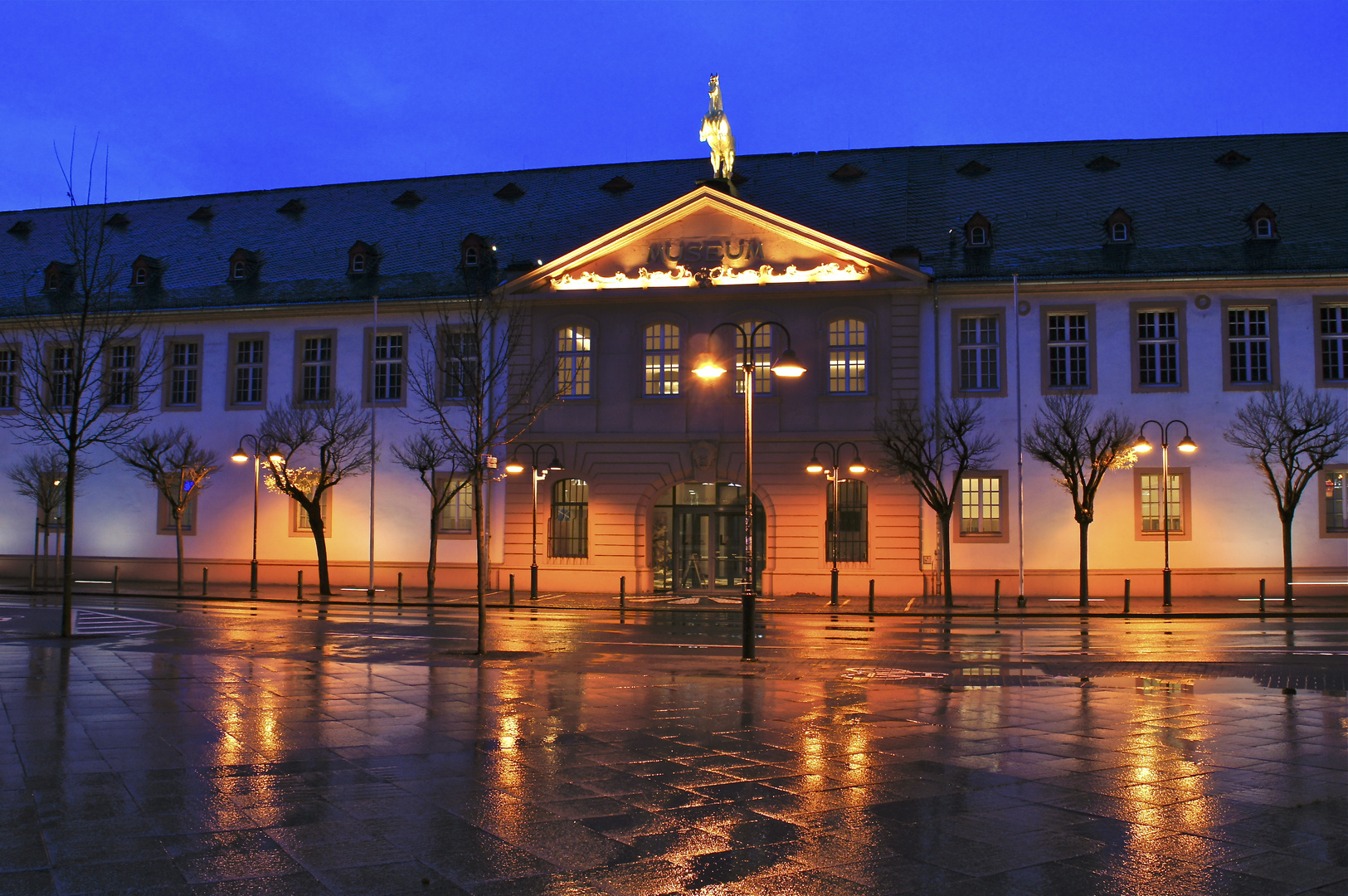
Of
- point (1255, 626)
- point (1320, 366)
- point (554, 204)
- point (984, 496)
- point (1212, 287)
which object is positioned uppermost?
point (554, 204)

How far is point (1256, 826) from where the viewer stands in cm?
736

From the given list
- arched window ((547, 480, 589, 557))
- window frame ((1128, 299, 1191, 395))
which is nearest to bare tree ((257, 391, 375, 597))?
arched window ((547, 480, 589, 557))

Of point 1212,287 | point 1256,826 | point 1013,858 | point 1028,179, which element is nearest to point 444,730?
point 1013,858

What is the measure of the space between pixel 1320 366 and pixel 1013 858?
3251cm

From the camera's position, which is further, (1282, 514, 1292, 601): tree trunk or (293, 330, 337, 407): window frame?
(293, 330, 337, 407): window frame

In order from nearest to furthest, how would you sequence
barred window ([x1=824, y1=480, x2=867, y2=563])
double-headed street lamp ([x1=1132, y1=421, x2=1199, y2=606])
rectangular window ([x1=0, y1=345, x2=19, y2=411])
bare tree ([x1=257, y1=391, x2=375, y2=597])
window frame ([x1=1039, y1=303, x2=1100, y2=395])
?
double-headed street lamp ([x1=1132, y1=421, x2=1199, y2=606]) → window frame ([x1=1039, y1=303, x2=1100, y2=395]) → barred window ([x1=824, y1=480, x2=867, y2=563]) → bare tree ([x1=257, y1=391, x2=375, y2=597]) → rectangular window ([x1=0, y1=345, x2=19, y2=411])

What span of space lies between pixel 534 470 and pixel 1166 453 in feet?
60.4

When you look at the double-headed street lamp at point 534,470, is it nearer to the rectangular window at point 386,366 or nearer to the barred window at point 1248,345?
the rectangular window at point 386,366

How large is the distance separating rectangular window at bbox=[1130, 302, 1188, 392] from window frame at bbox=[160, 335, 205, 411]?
31199 millimetres

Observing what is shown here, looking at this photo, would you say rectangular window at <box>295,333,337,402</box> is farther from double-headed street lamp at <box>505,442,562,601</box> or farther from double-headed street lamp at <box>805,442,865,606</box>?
double-headed street lamp at <box>805,442,865,606</box>

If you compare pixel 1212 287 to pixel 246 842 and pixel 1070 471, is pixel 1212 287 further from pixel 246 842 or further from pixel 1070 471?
pixel 246 842

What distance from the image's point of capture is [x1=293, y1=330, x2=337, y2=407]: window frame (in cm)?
3934

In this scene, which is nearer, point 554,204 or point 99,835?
point 99,835

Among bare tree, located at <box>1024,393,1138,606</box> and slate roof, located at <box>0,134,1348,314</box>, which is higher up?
slate roof, located at <box>0,134,1348,314</box>
